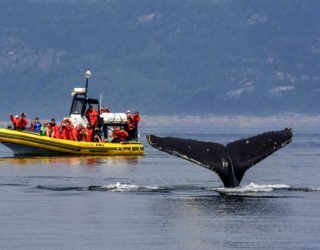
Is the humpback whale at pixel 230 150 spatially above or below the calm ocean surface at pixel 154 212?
above

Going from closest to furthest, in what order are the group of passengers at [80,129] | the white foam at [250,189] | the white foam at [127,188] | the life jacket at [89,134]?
the white foam at [250,189]
the white foam at [127,188]
the group of passengers at [80,129]
the life jacket at [89,134]

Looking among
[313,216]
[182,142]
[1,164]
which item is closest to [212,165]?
[182,142]

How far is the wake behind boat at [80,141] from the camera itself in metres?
64.6

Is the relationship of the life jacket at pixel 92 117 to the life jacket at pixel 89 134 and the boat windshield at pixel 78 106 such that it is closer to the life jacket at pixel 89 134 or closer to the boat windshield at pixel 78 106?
the life jacket at pixel 89 134

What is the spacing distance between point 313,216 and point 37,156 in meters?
33.7

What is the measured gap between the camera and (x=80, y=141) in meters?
65.9

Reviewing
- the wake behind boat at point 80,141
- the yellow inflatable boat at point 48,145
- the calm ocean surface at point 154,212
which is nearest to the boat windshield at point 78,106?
the wake behind boat at point 80,141

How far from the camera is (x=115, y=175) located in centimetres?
5075

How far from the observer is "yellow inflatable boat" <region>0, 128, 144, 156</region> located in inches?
2537

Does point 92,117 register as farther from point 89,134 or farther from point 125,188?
point 125,188

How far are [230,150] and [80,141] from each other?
30.9 metres

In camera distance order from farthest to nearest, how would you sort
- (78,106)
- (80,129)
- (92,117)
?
(78,106), (92,117), (80,129)

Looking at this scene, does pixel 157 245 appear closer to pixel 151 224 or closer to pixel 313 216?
pixel 151 224

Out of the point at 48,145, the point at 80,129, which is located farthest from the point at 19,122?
the point at 80,129
